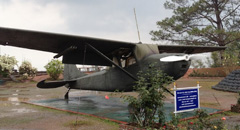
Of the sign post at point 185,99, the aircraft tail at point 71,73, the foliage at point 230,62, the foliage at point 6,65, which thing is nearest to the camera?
the sign post at point 185,99

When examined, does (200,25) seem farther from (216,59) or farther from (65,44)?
(65,44)

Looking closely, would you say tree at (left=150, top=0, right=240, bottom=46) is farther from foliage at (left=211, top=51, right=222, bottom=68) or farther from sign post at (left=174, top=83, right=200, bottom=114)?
sign post at (left=174, top=83, right=200, bottom=114)

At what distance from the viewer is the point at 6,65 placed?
37500 mm

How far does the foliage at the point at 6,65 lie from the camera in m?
37.3

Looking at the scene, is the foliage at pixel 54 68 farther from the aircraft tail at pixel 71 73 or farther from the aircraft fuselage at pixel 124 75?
the aircraft fuselage at pixel 124 75

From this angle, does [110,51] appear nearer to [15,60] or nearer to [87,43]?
[87,43]

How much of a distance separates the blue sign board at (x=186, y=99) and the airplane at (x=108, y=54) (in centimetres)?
105

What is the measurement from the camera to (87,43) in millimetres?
8766

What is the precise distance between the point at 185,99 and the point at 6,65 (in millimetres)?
38068

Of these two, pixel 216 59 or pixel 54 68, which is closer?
pixel 216 59

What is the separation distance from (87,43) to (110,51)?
5.17 feet

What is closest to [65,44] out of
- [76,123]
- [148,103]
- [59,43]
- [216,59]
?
[59,43]

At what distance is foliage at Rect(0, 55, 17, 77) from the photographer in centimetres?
3734

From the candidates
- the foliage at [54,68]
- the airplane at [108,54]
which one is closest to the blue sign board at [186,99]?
the airplane at [108,54]
